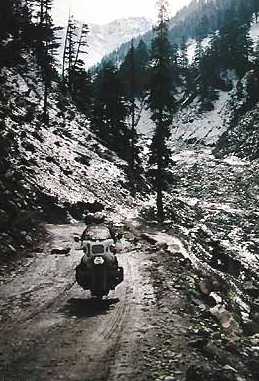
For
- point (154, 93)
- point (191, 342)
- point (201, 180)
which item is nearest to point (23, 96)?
point (154, 93)

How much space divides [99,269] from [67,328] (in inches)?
103

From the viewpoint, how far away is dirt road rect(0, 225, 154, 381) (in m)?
8.70

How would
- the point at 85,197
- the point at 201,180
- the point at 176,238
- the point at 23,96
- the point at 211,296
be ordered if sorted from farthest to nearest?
the point at 201,180 < the point at 23,96 < the point at 85,197 < the point at 176,238 < the point at 211,296

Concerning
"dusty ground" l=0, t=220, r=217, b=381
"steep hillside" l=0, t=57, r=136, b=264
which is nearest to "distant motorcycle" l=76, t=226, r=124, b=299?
"dusty ground" l=0, t=220, r=217, b=381

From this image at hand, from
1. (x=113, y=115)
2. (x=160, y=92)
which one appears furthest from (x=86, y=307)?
(x=113, y=115)

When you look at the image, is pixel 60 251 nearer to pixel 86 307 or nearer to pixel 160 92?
pixel 86 307

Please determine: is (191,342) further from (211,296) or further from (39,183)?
(39,183)

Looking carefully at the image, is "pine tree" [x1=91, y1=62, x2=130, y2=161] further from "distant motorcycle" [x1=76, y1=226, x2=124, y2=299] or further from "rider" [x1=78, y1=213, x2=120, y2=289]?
"distant motorcycle" [x1=76, y1=226, x2=124, y2=299]

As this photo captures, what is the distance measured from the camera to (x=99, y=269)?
13.6m

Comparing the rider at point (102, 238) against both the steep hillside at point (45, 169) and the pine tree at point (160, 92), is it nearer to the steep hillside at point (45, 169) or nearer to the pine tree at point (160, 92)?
the steep hillside at point (45, 169)

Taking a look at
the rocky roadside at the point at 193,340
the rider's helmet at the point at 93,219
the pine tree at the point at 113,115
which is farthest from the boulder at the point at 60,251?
the pine tree at the point at 113,115

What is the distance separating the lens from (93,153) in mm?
52031

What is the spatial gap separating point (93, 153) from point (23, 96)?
11.8 metres

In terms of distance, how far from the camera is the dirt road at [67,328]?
8704mm
